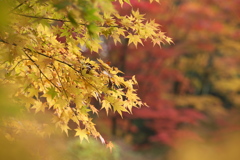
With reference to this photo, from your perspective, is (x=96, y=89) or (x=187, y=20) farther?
(x=187, y=20)

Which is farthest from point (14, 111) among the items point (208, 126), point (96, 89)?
point (208, 126)

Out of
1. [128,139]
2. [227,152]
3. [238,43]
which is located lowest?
[128,139]

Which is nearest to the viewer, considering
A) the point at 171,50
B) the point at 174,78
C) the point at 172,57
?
the point at 171,50

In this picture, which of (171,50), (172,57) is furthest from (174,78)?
(171,50)

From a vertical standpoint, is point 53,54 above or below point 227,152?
below

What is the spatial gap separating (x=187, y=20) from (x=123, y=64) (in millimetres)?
2163

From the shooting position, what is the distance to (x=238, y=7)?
26.4 ft

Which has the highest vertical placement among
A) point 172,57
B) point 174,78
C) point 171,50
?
point 172,57

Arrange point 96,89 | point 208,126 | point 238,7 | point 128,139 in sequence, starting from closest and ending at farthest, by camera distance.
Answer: point 96,89
point 238,7
point 128,139
point 208,126

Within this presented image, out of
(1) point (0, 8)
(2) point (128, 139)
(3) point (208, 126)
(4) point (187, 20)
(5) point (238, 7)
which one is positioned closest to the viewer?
(1) point (0, 8)

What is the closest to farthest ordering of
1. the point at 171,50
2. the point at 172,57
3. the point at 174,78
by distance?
the point at 171,50
the point at 172,57
the point at 174,78

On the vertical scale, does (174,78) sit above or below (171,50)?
above

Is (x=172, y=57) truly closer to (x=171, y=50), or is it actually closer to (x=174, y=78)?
(x=174, y=78)

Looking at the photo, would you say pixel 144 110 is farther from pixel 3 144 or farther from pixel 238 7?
pixel 3 144
